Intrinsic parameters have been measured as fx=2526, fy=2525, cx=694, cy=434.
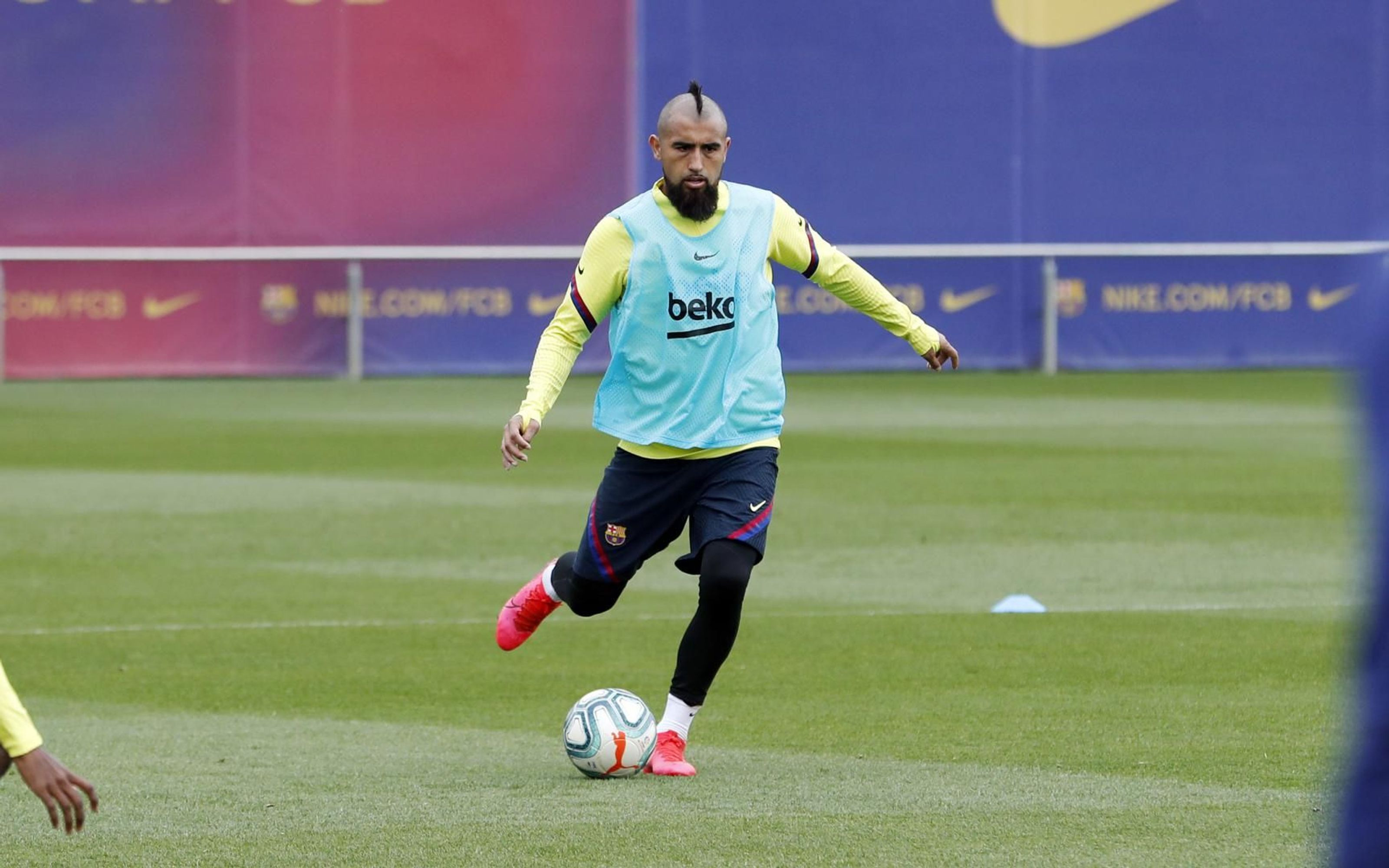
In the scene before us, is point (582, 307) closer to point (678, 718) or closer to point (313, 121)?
point (678, 718)

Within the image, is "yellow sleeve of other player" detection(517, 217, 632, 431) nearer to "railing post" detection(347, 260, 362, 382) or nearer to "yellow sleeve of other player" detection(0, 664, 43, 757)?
"yellow sleeve of other player" detection(0, 664, 43, 757)

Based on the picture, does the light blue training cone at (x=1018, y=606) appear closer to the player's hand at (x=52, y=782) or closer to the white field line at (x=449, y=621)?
the white field line at (x=449, y=621)

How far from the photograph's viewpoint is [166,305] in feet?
98.9

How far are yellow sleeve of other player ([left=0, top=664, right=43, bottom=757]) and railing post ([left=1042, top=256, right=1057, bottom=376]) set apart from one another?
2826 centimetres

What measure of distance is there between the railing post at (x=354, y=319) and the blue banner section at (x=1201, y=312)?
29.2ft

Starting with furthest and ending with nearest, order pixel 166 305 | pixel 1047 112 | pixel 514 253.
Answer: pixel 1047 112 < pixel 514 253 < pixel 166 305

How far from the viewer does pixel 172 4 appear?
30812 millimetres

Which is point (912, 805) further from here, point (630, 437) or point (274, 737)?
point (274, 737)

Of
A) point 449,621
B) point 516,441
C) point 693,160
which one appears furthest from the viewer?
point 449,621

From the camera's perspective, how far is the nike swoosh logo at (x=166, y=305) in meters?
30.1

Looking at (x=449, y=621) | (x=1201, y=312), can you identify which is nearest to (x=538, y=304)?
(x=1201, y=312)

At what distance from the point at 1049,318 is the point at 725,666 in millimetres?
22881

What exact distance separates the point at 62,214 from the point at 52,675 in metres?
21.4

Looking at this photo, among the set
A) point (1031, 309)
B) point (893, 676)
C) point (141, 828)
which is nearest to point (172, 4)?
point (1031, 309)
